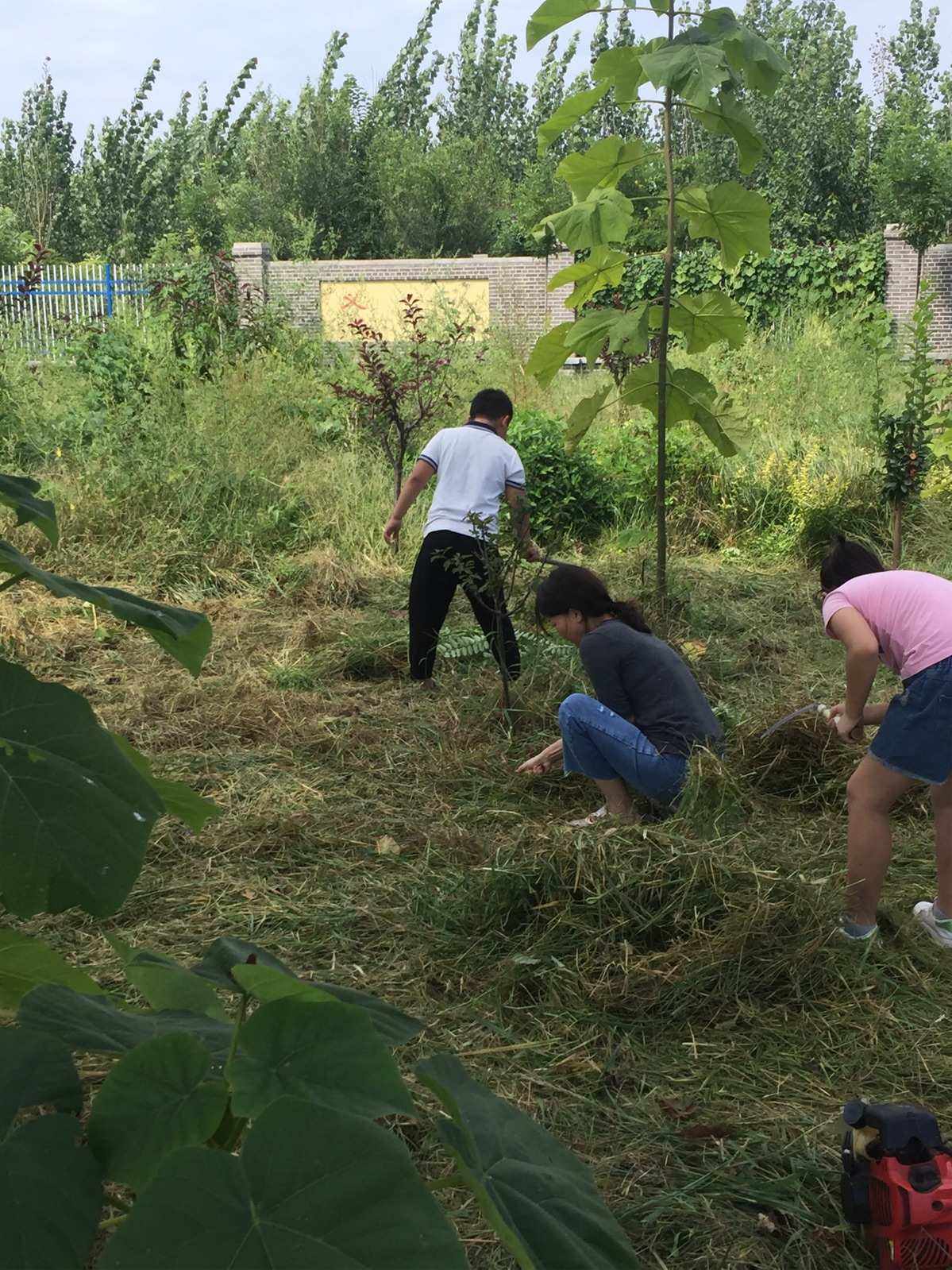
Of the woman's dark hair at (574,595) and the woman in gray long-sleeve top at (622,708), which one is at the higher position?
the woman's dark hair at (574,595)

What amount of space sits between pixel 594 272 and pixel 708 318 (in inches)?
22.2

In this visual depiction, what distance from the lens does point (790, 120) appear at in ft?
134

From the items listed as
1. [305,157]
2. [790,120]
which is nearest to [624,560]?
[305,157]

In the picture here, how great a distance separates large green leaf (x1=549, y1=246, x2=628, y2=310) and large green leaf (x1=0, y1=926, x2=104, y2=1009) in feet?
15.8

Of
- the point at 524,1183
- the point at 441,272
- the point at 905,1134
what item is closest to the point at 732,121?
the point at 905,1134

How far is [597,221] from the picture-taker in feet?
17.6

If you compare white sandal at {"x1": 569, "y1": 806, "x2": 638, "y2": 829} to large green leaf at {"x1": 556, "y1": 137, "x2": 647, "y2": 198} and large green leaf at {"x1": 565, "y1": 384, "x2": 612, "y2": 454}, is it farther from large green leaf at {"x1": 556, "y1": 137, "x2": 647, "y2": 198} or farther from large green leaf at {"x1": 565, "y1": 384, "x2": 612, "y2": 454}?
large green leaf at {"x1": 556, "y1": 137, "x2": 647, "y2": 198}

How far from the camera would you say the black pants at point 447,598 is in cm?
548

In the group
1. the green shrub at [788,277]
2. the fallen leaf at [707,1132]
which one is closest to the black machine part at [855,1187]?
the fallen leaf at [707,1132]

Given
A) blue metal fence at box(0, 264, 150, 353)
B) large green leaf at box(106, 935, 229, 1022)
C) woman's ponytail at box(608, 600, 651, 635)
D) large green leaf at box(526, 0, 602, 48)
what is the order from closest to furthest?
large green leaf at box(106, 935, 229, 1022), woman's ponytail at box(608, 600, 651, 635), large green leaf at box(526, 0, 602, 48), blue metal fence at box(0, 264, 150, 353)

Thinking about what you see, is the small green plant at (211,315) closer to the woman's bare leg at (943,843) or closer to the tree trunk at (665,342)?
the tree trunk at (665,342)

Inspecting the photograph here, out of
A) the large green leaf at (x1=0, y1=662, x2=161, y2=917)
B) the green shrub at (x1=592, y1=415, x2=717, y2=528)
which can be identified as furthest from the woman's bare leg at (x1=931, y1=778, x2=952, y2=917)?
the green shrub at (x1=592, y1=415, x2=717, y2=528)

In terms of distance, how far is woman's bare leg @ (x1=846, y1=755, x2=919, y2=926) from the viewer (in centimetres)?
348

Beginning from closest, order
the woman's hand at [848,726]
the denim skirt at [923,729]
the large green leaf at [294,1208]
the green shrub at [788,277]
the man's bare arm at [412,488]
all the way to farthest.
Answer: the large green leaf at [294,1208] → the denim skirt at [923,729] → the woman's hand at [848,726] → the man's bare arm at [412,488] → the green shrub at [788,277]
